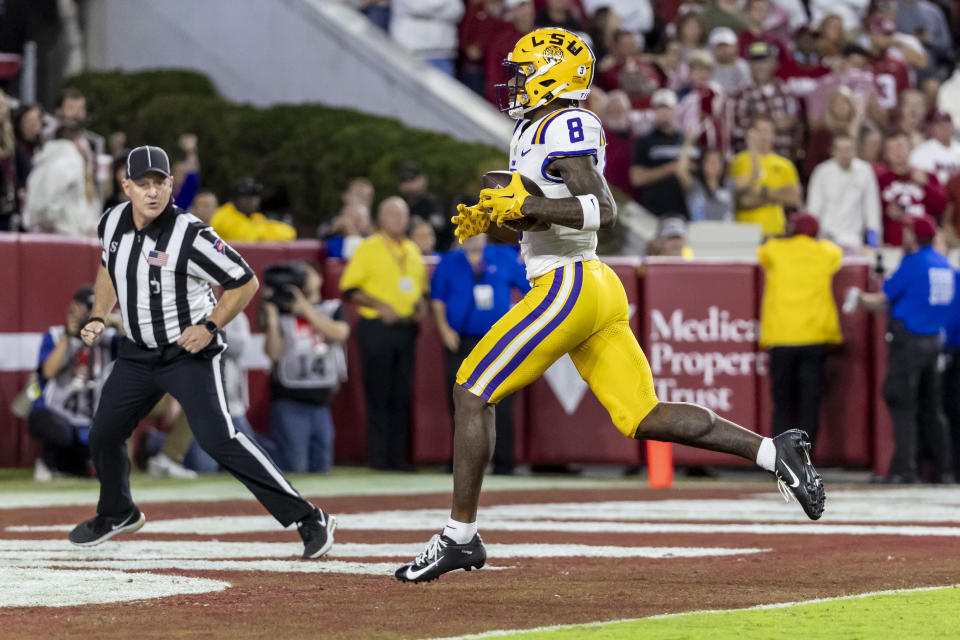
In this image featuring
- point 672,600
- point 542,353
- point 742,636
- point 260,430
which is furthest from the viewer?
point 260,430

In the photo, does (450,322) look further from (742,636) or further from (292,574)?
(742,636)

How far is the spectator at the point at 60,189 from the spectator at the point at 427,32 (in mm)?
5548

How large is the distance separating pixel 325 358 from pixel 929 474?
15.4ft

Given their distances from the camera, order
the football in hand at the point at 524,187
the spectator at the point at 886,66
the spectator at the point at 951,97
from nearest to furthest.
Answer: the football in hand at the point at 524,187 → the spectator at the point at 886,66 → the spectator at the point at 951,97

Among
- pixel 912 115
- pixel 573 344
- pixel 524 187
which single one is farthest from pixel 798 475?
pixel 912 115

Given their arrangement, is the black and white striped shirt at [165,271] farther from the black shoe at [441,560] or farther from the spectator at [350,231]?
the spectator at [350,231]

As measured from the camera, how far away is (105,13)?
70.9ft

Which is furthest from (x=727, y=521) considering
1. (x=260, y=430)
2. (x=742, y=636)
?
(x=260, y=430)

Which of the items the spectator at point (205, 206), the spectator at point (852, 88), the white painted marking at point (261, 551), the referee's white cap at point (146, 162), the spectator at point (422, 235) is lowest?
the white painted marking at point (261, 551)

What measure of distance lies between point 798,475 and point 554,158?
1.44m

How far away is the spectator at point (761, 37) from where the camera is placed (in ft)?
60.3

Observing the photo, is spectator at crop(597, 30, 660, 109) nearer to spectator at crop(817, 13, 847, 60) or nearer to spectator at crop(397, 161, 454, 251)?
spectator at crop(817, 13, 847, 60)

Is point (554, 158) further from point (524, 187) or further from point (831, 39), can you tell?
point (831, 39)

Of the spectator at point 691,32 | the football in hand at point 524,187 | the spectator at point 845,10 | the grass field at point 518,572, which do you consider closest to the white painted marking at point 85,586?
the grass field at point 518,572
